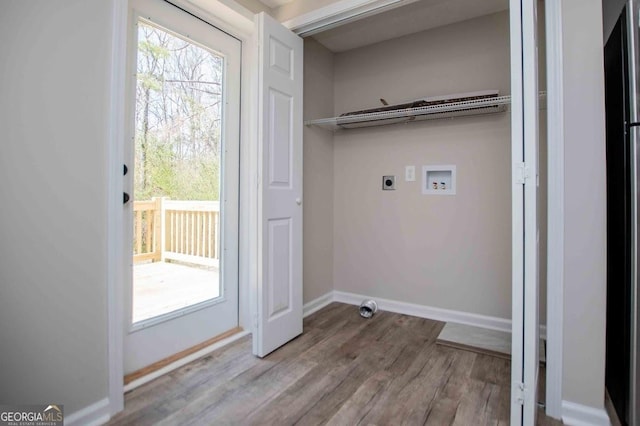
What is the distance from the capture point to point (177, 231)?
206 centimetres

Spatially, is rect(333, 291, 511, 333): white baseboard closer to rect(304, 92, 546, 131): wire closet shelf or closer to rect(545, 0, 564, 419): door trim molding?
rect(545, 0, 564, 419): door trim molding

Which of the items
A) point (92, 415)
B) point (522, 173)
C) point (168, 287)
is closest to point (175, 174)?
point (168, 287)

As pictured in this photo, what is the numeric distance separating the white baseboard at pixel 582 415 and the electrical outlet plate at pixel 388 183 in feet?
6.19

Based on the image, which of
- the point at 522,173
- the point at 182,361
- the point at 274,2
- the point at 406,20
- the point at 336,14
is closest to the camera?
the point at 522,173

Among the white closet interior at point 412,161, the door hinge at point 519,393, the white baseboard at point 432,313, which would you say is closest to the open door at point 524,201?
the door hinge at point 519,393

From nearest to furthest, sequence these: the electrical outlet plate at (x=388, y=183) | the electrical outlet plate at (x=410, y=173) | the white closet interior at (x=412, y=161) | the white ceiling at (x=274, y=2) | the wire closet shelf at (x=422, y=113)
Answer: the wire closet shelf at (x=422, y=113), the white ceiling at (x=274, y=2), the white closet interior at (x=412, y=161), the electrical outlet plate at (x=410, y=173), the electrical outlet plate at (x=388, y=183)

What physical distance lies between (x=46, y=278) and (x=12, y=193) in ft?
1.14

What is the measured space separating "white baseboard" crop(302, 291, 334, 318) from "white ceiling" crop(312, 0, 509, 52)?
7.73ft

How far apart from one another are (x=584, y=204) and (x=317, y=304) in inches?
85.2

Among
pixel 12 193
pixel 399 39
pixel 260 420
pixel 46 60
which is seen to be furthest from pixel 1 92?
pixel 399 39

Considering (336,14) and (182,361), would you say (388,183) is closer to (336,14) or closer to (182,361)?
(336,14)

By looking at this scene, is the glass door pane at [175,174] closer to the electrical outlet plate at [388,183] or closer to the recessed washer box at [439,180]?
the electrical outlet plate at [388,183]

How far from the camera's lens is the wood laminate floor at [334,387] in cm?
150

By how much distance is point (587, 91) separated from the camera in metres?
1.42
